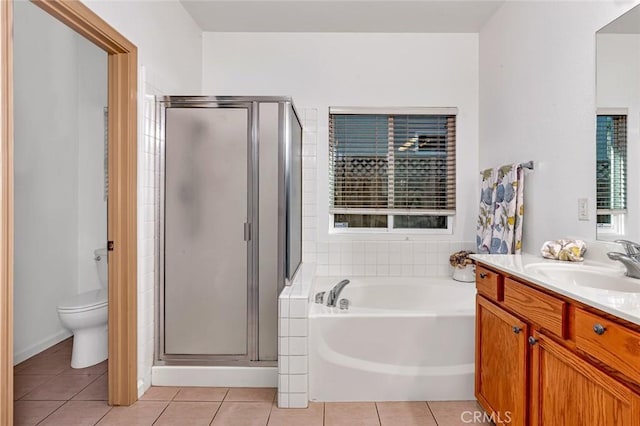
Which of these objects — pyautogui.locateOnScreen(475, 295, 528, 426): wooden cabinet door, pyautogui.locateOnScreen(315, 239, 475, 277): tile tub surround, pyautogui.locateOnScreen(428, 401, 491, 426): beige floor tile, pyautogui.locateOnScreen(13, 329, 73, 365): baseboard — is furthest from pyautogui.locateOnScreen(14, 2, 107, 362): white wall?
pyautogui.locateOnScreen(475, 295, 528, 426): wooden cabinet door

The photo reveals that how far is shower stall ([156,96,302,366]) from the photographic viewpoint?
7.45ft

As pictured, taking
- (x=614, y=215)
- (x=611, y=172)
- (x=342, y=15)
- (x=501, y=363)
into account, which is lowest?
(x=501, y=363)

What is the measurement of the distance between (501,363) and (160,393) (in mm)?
1877

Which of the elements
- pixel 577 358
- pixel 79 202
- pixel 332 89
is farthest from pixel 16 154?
pixel 577 358

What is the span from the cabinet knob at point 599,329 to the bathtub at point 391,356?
1.08m

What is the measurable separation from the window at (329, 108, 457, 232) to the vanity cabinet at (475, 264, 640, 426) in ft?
4.72

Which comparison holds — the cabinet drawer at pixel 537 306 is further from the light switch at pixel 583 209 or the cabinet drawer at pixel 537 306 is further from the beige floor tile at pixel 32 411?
the beige floor tile at pixel 32 411

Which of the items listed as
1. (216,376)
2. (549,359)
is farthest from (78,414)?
(549,359)

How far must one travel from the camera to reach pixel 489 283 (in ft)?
5.57

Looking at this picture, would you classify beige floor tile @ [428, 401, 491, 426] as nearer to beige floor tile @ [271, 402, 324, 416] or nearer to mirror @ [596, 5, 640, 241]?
beige floor tile @ [271, 402, 324, 416]

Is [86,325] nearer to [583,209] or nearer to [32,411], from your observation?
[32,411]

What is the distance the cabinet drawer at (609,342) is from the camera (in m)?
0.91

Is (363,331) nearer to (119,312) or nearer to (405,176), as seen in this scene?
(119,312)

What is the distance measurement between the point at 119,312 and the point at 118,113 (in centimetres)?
109
